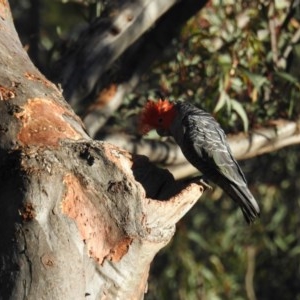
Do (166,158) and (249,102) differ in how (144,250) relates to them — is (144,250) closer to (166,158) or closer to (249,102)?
(166,158)

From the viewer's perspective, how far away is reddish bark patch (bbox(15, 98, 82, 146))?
337 centimetres

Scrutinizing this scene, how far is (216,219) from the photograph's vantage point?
8.12 metres

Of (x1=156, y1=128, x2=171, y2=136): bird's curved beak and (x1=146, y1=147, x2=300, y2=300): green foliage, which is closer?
(x1=156, y1=128, x2=171, y2=136): bird's curved beak

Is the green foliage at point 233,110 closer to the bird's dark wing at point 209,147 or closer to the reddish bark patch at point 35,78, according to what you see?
the bird's dark wing at point 209,147

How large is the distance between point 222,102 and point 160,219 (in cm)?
231

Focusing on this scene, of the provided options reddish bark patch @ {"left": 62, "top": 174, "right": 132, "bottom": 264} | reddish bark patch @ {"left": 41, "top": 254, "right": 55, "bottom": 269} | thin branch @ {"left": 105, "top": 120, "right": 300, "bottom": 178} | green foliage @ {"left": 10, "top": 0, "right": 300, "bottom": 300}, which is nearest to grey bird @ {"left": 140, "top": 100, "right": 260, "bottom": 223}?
thin branch @ {"left": 105, "top": 120, "right": 300, "bottom": 178}

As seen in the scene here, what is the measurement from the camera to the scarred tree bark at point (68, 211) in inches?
122

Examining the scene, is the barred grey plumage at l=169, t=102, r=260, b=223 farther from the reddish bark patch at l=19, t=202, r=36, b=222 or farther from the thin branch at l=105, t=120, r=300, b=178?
the reddish bark patch at l=19, t=202, r=36, b=222

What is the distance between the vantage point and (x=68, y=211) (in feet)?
10.5

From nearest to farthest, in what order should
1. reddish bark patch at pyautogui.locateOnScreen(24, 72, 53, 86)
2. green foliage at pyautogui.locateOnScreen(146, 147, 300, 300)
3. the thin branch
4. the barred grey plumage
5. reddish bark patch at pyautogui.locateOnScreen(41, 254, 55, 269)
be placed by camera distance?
reddish bark patch at pyautogui.locateOnScreen(41, 254, 55, 269) → reddish bark patch at pyautogui.locateOnScreen(24, 72, 53, 86) → the barred grey plumage → the thin branch → green foliage at pyautogui.locateOnScreen(146, 147, 300, 300)

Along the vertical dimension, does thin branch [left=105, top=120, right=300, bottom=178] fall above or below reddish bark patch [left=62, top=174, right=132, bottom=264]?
below

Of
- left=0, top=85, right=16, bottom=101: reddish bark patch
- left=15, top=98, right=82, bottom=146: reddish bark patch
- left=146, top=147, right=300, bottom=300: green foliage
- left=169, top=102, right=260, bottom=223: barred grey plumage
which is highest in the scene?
left=0, top=85, right=16, bottom=101: reddish bark patch

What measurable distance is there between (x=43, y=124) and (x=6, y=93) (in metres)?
0.16

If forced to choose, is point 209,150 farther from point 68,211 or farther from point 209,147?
point 68,211
